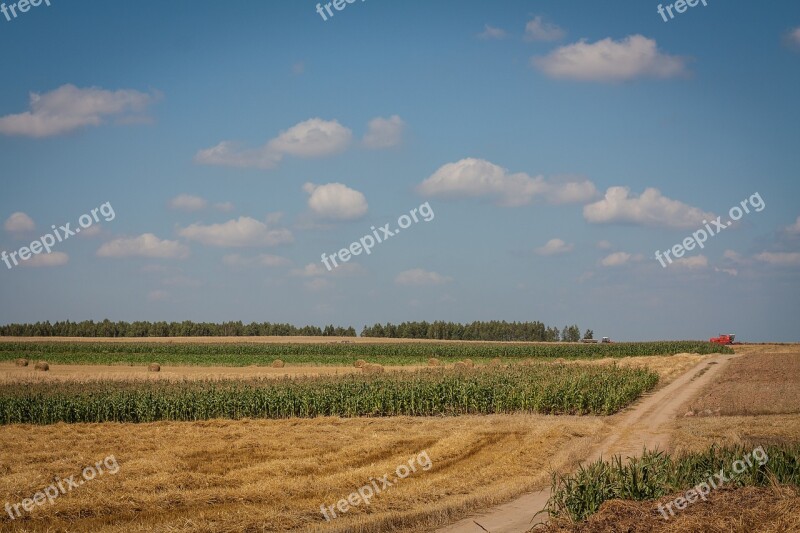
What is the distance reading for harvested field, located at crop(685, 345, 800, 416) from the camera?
28.9 meters

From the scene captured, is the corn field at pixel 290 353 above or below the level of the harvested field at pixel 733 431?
below

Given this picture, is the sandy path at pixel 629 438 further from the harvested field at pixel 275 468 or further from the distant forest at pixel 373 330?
the distant forest at pixel 373 330

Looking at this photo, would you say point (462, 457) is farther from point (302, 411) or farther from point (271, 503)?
point (302, 411)

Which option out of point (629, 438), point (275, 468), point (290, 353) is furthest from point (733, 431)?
point (290, 353)

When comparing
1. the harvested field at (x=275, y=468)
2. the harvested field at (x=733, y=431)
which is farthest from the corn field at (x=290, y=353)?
the harvested field at (x=733, y=431)

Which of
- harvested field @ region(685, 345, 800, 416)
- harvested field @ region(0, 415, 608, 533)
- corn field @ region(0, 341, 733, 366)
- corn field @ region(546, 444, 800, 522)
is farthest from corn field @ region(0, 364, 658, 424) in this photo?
corn field @ region(0, 341, 733, 366)

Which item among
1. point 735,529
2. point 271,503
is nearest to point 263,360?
point 271,503

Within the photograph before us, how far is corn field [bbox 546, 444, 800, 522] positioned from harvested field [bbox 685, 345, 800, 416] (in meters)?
16.2

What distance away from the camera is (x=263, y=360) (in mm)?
68938

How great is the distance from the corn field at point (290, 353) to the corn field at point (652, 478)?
5334cm

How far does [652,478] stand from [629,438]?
469 inches

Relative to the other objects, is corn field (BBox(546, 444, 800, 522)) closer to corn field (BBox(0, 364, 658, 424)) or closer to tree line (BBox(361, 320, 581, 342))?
corn field (BBox(0, 364, 658, 424))

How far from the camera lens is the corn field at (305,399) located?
28766 millimetres

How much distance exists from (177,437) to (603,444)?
13.1 meters
